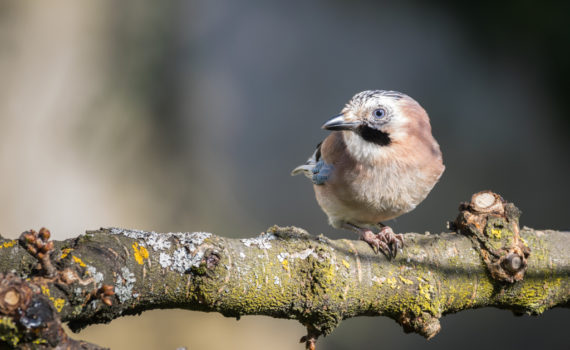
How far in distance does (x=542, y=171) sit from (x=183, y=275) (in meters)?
4.82

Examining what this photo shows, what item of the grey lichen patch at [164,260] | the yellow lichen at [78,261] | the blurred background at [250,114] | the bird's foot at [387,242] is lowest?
the yellow lichen at [78,261]

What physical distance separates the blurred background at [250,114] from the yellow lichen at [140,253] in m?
3.04

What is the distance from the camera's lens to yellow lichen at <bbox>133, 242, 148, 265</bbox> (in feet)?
5.19

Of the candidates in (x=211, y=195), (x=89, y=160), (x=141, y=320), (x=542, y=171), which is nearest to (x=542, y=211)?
(x=542, y=171)

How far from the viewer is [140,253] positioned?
1595 mm

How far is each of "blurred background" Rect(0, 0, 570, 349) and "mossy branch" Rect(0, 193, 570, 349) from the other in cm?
260

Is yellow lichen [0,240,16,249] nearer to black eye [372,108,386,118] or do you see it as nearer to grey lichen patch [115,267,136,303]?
grey lichen patch [115,267,136,303]

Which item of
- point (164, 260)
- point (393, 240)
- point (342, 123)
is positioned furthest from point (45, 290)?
point (342, 123)

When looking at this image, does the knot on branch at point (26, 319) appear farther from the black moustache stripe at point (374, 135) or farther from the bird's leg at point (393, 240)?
the black moustache stripe at point (374, 135)

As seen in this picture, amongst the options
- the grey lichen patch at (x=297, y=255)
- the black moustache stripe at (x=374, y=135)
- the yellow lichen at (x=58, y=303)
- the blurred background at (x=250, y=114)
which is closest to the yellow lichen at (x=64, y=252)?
the yellow lichen at (x=58, y=303)

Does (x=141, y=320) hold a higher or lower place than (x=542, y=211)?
lower

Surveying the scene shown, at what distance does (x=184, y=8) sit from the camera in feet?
15.6

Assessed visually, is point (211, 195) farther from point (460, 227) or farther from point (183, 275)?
point (183, 275)

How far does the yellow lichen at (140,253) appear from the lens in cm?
158
